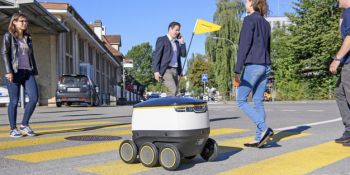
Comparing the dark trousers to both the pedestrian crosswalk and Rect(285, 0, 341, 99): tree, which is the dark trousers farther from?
Rect(285, 0, 341, 99): tree

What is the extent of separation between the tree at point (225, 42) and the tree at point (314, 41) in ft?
18.5

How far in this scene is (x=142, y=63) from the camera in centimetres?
11762

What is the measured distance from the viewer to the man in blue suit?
21.3 ft

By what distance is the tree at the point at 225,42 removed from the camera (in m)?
47.3

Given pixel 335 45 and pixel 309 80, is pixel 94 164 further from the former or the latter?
pixel 309 80

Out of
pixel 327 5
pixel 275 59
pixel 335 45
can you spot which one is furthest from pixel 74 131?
pixel 275 59

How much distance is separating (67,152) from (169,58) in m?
2.03

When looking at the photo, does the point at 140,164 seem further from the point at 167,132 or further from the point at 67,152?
the point at 67,152

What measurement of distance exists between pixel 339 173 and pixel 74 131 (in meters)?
4.73

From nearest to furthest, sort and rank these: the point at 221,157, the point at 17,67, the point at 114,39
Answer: the point at 221,157 < the point at 17,67 < the point at 114,39

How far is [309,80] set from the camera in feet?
157

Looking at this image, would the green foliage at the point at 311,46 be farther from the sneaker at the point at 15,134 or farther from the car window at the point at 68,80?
the sneaker at the point at 15,134

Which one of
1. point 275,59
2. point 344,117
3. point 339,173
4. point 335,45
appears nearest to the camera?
point 339,173

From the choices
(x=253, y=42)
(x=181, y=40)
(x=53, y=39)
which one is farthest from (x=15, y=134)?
(x=53, y=39)
